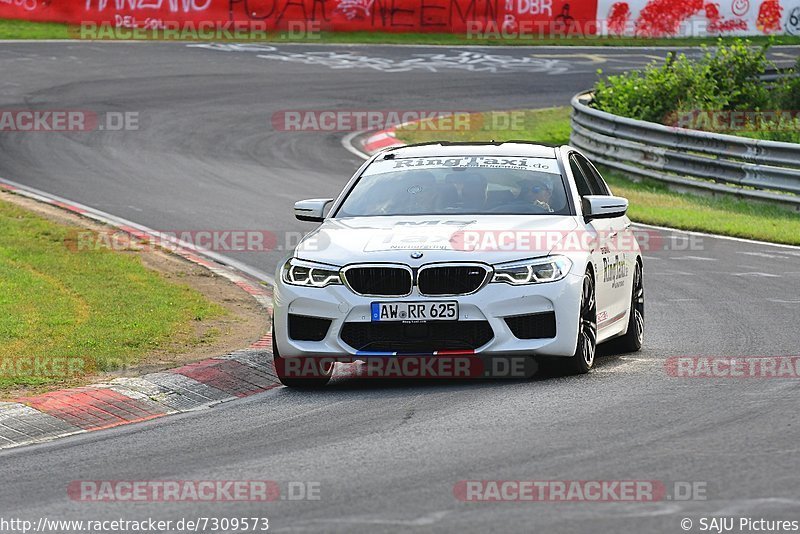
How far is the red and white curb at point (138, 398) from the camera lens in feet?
28.5

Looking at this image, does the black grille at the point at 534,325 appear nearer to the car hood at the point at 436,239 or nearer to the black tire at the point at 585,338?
the black tire at the point at 585,338

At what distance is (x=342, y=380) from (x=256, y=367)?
655mm

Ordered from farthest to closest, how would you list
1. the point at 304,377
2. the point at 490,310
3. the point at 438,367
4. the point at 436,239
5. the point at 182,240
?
the point at 182,240 < the point at 304,377 < the point at 438,367 < the point at 436,239 < the point at 490,310

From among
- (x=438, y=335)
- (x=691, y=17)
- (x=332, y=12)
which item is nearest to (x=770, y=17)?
(x=691, y=17)

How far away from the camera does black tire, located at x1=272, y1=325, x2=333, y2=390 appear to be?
9.89 meters

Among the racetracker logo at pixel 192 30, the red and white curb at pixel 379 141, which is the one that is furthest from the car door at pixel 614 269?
the racetracker logo at pixel 192 30

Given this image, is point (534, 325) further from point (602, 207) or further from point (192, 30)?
point (192, 30)

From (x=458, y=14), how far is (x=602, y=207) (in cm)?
3385

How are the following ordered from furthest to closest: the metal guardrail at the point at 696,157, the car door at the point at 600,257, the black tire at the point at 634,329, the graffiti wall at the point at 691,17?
the graffiti wall at the point at 691,17 → the metal guardrail at the point at 696,157 → the black tire at the point at 634,329 → the car door at the point at 600,257

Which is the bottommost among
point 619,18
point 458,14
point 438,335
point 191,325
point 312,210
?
point 191,325

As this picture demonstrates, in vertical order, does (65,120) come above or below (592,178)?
below

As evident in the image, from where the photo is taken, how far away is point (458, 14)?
43469 mm

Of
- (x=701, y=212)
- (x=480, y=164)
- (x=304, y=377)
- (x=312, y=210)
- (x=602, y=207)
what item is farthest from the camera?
(x=701, y=212)

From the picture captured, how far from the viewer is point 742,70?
95.1 feet
